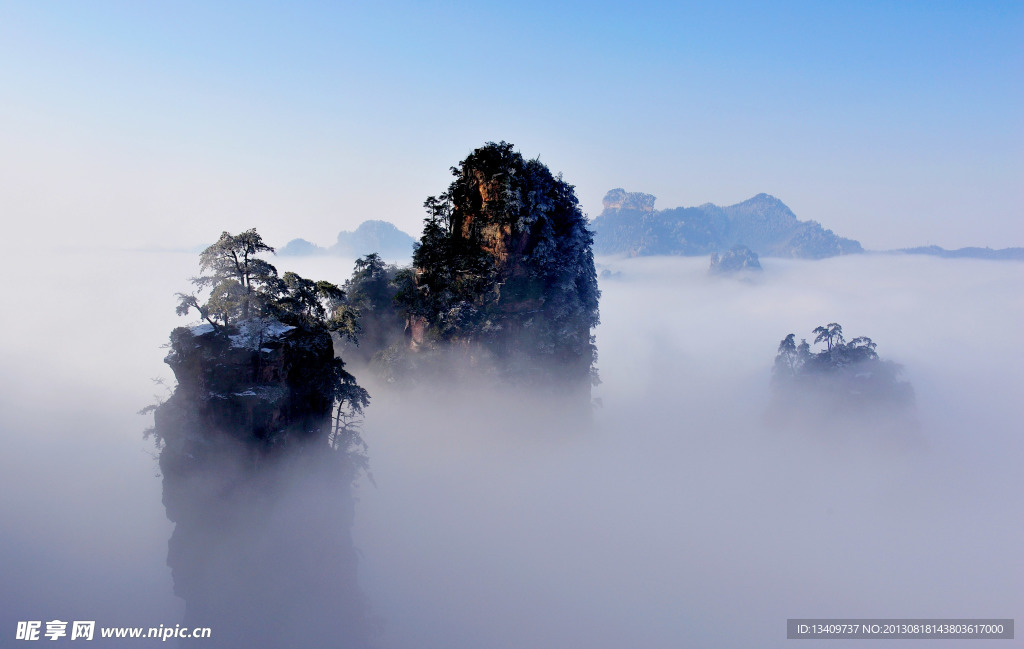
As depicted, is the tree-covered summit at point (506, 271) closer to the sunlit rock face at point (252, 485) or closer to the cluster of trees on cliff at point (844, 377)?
the sunlit rock face at point (252, 485)

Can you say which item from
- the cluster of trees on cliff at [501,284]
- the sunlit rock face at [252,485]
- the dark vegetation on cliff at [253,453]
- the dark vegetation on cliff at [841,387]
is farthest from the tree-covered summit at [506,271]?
the dark vegetation on cliff at [841,387]

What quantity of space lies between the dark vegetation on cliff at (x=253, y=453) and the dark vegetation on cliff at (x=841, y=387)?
237ft

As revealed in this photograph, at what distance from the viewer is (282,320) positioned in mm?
24828

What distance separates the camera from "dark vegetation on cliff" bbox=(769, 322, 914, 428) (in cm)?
6681

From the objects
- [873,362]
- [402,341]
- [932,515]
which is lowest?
[932,515]

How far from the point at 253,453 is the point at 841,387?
273ft

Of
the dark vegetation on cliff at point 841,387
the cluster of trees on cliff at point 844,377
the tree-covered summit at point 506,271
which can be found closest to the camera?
the tree-covered summit at point 506,271

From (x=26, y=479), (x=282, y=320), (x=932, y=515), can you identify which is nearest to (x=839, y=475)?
(x=932, y=515)

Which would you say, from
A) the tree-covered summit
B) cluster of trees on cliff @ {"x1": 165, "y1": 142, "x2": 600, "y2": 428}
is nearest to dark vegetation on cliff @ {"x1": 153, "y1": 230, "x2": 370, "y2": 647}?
cluster of trees on cliff @ {"x1": 165, "y1": 142, "x2": 600, "y2": 428}

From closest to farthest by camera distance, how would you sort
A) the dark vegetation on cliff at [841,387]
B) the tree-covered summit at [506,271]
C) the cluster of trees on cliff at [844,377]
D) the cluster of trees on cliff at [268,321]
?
the cluster of trees on cliff at [268,321], the tree-covered summit at [506,271], the dark vegetation on cliff at [841,387], the cluster of trees on cliff at [844,377]

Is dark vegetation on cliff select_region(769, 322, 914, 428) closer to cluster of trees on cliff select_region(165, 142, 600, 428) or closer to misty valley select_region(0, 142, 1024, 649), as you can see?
misty valley select_region(0, 142, 1024, 649)

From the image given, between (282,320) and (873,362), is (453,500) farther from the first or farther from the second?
(873,362)

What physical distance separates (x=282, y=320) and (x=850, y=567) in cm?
5822

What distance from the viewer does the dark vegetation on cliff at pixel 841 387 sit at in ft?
219
